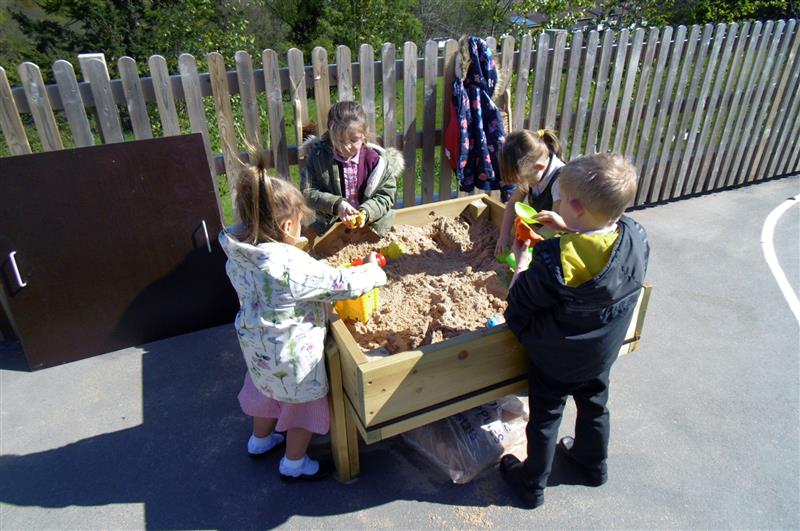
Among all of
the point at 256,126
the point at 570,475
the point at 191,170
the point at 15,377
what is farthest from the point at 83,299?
the point at 570,475

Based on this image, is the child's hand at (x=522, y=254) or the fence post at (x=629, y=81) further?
the fence post at (x=629, y=81)

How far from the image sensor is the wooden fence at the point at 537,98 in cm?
328

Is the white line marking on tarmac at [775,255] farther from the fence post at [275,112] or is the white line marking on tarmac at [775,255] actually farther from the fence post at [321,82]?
the fence post at [275,112]

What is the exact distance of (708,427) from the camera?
2.72m

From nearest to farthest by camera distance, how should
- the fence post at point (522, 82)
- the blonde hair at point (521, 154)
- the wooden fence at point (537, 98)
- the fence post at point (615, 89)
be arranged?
the blonde hair at point (521, 154), the wooden fence at point (537, 98), the fence post at point (522, 82), the fence post at point (615, 89)

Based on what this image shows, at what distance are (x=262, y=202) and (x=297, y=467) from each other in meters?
1.32

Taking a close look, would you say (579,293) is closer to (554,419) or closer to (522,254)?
(522,254)

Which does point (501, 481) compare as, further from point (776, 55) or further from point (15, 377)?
point (776, 55)

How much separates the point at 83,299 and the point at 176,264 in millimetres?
590

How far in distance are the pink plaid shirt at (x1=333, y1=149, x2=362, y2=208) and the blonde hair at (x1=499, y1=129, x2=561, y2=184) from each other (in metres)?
0.94

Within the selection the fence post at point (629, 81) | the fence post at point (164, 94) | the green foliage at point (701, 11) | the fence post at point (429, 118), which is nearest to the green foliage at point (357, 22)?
the green foliage at point (701, 11)

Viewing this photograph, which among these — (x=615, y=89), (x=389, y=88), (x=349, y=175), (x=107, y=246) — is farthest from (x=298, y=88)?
(x=615, y=89)

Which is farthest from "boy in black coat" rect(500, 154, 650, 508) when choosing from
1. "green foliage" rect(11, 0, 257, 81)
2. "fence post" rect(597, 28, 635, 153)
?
"green foliage" rect(11, 0, 257, 81)

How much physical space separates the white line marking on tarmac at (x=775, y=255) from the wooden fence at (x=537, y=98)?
0.68 metres
